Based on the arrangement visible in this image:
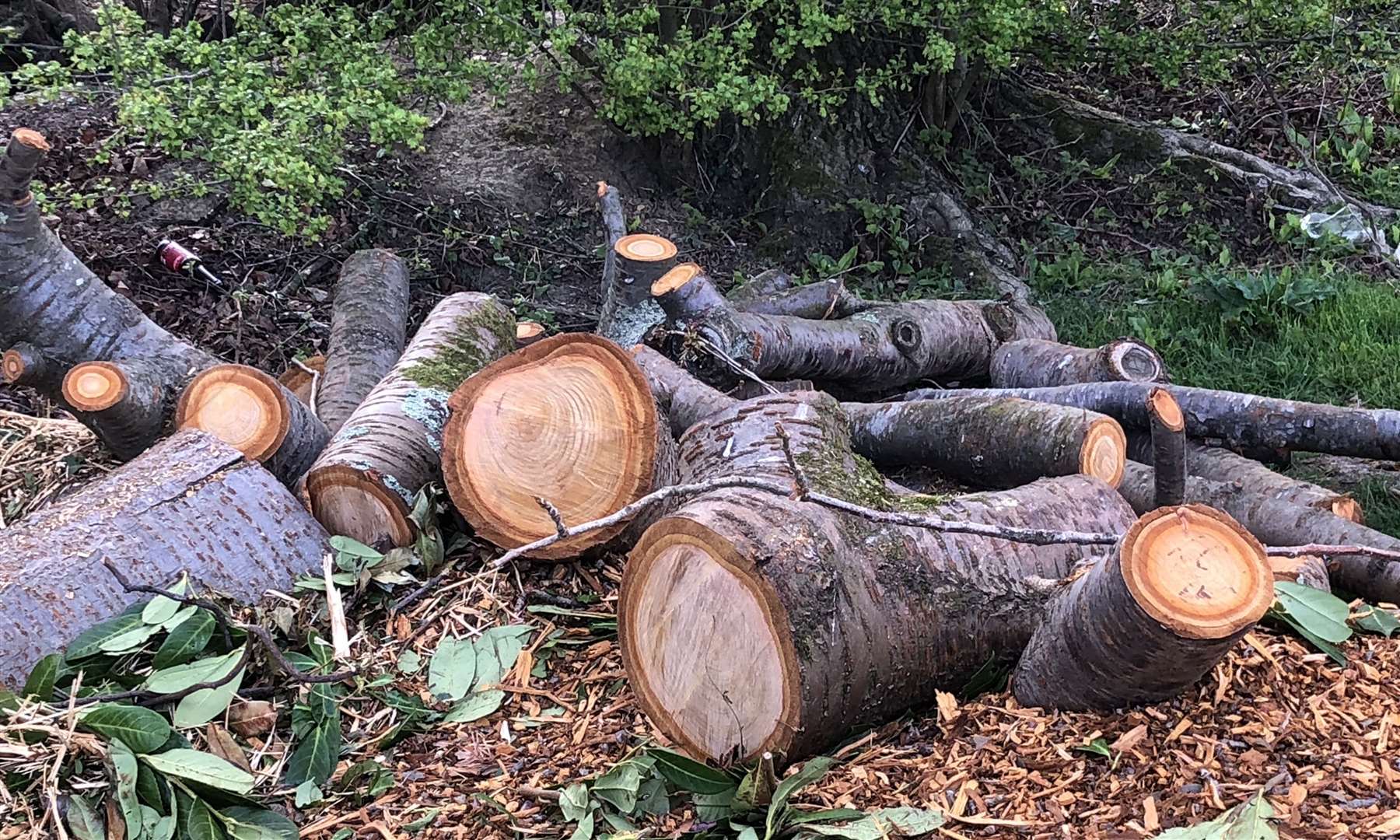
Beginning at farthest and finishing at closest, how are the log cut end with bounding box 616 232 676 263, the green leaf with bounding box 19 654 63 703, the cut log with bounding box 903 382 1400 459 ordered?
the log cut end with bounding box 616 232 676 263 → the cut log with bounding box 903 382 1400 459 → the green leaf with bounding box 19 654 63 703

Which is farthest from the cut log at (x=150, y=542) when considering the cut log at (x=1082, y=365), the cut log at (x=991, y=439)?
the cut log at (x=1082, y=365)

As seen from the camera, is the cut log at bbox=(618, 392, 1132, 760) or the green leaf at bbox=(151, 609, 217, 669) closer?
the cut log at bbox=(618, 392, 1132, 760)

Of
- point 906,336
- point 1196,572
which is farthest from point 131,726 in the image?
point 906,336

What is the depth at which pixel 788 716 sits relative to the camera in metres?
2.17

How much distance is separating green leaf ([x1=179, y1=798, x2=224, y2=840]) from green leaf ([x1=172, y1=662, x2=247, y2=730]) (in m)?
0.23

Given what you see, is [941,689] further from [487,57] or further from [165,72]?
[487,57]

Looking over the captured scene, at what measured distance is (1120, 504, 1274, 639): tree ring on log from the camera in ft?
6.30

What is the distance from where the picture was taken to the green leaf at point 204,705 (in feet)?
8.11

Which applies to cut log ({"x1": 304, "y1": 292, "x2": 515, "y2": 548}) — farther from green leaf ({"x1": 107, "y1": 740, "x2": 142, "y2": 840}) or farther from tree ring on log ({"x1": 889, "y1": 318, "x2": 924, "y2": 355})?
tree ring on log ({"x1": 889, "y1": 318, "x2": 924, "y2": 355})

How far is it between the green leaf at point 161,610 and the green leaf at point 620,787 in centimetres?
119

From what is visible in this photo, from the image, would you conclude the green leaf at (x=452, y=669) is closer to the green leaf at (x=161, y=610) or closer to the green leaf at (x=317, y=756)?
the green leaf at (x=317, y=756)

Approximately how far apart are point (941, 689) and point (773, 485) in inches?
23.7

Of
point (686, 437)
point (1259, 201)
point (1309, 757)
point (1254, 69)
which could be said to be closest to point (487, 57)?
point (686, 437)

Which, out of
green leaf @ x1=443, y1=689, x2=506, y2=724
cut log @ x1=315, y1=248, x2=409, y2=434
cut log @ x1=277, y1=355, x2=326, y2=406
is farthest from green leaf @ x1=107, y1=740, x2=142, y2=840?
cut log @ x1=277, y1=355, x2=326, y2=406
